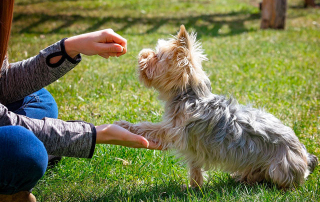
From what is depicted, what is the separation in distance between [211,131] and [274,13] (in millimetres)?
10309

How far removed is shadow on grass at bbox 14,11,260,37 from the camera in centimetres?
1141

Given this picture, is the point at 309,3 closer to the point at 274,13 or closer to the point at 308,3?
the point at 308,3

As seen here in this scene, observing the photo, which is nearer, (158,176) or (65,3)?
(158,176)

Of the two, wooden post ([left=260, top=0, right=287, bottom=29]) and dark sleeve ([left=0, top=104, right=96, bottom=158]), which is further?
wooden post ([left=260, top=0, right=287, bottom=29])

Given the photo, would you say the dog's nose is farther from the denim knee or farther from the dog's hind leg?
the denim knee

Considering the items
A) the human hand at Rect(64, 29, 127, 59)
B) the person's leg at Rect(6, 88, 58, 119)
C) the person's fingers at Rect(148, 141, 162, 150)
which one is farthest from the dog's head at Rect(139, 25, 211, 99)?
the person's leg at Rect(6, 88, 58, 119)

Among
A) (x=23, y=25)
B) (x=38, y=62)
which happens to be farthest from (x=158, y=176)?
(x=23, y=25)

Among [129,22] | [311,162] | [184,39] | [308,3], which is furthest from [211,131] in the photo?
[308,3]

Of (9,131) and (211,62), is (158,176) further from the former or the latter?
(211,62)

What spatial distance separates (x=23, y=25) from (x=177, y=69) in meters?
9.55

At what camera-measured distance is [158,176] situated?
11.8 ft

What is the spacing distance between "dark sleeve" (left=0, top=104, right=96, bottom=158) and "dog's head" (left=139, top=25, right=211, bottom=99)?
1223 mm

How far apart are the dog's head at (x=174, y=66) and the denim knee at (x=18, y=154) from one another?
4.93 ft

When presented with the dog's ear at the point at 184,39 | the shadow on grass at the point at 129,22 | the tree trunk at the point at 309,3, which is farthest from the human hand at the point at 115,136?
the tree trunk at the point at 309,3
